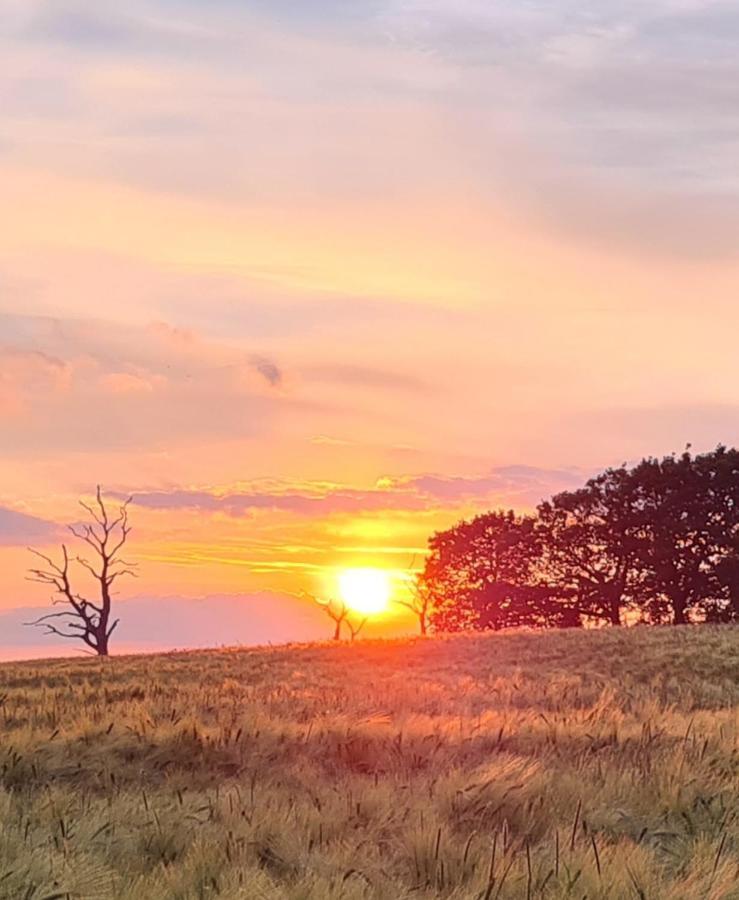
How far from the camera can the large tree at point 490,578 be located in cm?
5722

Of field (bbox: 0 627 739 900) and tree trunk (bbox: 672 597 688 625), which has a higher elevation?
field (bbox: 0 627 739 900)

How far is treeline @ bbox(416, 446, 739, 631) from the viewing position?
53.8m

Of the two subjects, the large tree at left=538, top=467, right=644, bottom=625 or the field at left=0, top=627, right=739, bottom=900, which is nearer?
the field at left=0, top=627, right=739, bottom=900

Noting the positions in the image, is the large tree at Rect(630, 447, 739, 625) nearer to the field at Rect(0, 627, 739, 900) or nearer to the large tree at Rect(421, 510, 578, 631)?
the large tree at Rect(421, 510, 578, 631)

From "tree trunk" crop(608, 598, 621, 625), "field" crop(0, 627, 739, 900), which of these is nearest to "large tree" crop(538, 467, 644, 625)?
"tree trunk" crop(608, 598, 621, 625)

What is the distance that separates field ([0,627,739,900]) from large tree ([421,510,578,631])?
4291 centimetres

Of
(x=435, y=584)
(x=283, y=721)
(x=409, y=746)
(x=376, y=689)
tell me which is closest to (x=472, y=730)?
(x=409, y=746)

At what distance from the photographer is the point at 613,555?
55.9m

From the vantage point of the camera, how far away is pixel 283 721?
1080cm

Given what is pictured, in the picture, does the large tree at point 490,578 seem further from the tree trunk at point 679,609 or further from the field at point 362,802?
the field at point 362,802

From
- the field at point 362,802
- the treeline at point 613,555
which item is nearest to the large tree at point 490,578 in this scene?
the treeline at point 613,555

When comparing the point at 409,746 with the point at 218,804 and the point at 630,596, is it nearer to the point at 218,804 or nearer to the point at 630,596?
the point at 218,804

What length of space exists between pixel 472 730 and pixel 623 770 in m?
2.07

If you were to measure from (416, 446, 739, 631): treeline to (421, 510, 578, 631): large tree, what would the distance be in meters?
0.06
